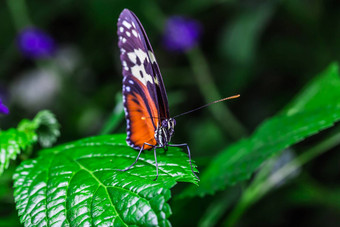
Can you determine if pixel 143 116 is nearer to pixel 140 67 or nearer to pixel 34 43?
pixel 140 67

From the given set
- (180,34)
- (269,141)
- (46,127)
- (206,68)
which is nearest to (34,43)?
(180,34)

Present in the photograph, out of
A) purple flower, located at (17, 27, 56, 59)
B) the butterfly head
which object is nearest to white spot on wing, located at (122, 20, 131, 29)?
the butterfly head

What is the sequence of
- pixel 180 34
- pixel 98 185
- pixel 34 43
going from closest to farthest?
pixel 98 185 → pixel 180 34 → pixel 34 43

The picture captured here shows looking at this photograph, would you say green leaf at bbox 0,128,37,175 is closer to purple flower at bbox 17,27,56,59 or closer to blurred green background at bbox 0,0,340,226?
blurred green background at bbox 0,0,340,226

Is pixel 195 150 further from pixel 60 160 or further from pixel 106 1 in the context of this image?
pixel 60 160

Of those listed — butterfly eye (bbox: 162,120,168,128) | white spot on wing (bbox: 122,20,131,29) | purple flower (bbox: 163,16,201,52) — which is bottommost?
butterfly eye (bbox: 162,120,168,128)

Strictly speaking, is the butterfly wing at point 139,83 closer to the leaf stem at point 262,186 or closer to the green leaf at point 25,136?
the green leaf at point 25,136

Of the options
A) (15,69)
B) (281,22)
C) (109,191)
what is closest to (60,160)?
(109,191)
